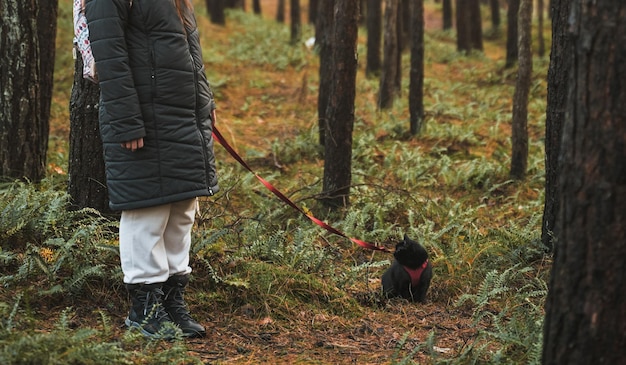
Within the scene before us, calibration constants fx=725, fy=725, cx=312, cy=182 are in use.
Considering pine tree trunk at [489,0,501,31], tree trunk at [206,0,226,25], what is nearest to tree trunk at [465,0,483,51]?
pine tree trunk at [489,0,501,31]

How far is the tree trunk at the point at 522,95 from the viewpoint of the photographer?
10438mm

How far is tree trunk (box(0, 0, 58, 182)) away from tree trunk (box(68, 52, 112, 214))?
6.42 ft

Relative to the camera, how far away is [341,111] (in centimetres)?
875

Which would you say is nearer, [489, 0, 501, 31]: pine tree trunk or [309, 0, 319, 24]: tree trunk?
[309, 0, 319, 24]: tree trunk

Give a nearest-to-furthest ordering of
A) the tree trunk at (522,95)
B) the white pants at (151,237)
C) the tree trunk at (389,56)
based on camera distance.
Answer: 1. the white pants at (151,237)
2. the tree trunk at (522,95)
3. the tree trunk at (389,56)

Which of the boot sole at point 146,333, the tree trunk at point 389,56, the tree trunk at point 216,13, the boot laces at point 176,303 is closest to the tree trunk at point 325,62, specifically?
the tree trunk at point 389,56

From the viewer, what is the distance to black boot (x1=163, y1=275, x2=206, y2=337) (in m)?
4.81

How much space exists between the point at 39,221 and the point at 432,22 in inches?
1353

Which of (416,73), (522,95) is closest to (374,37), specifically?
(416,73)

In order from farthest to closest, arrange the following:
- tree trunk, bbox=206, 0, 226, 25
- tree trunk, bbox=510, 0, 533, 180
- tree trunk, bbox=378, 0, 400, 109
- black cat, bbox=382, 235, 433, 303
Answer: tree trunk, bbox=206, 0, 226, 25
tree trunk, bbox=378, 0, 400, 109
tree trunk, bbox=510, 0, 533, 180
black cat, bbox=382, 235, 433, 303

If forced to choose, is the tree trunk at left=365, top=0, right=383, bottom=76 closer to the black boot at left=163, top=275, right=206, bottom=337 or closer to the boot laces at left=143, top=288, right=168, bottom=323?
the black boot at left=163, top=275, right=206, bottom=337

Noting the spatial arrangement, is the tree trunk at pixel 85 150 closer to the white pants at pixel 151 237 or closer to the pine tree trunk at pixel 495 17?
the white pants at pixel 151 237

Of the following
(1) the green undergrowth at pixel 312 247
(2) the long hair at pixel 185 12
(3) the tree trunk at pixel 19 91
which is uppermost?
(2) the long hair at pixel 185 12

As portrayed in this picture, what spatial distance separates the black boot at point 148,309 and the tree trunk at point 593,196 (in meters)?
2.50
